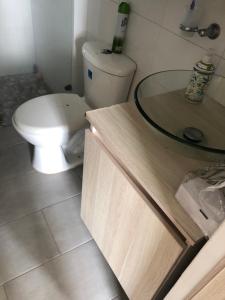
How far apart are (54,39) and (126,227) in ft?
5.23

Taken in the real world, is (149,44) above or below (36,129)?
above

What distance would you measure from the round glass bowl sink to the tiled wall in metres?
0.08

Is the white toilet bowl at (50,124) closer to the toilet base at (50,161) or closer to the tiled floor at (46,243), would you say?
the toilet base at (50,161)

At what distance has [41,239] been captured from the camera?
51.9 inches

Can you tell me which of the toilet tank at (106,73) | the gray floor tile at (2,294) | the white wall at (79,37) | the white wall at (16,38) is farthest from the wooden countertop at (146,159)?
the white wall at (16,38)

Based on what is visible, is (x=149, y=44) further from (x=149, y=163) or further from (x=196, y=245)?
(x=196, y=245)

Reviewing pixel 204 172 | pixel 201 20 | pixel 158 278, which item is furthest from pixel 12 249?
pixel 201 20

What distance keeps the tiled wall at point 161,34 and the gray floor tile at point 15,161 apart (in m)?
0.91

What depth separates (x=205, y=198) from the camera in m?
0.57

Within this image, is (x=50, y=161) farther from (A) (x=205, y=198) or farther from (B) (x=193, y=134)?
(A) (x=205, y=198)

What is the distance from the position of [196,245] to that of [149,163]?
249 mm

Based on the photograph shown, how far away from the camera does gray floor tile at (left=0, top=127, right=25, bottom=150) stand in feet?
5.90

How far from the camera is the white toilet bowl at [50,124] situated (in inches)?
52.9

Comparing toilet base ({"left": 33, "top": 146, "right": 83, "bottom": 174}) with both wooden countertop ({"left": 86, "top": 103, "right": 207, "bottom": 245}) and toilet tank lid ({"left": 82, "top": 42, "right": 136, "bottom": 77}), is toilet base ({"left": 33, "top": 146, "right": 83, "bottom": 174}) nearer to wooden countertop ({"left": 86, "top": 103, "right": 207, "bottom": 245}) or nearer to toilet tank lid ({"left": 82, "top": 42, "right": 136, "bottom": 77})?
toilet tank lid ({"left": 82, "top": 42, "right": 136, "bottom": 77})
